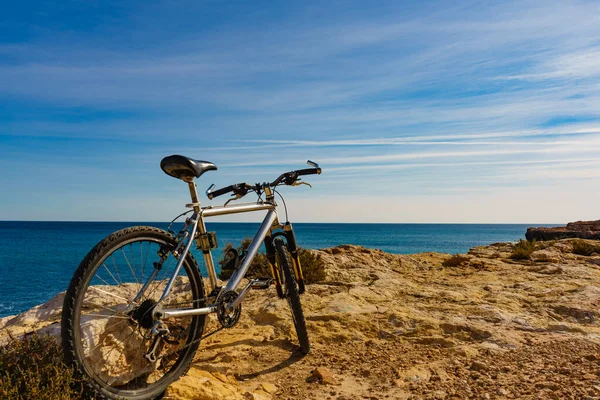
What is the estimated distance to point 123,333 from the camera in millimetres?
3979

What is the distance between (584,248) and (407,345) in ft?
38.6

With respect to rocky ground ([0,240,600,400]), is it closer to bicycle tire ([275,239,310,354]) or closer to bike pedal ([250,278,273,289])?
bicycle tire ([275,239,310,354])

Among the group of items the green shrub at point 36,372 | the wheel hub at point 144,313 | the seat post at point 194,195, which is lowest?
the green shrub at point 36,372

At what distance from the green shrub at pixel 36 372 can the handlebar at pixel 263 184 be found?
202 cm

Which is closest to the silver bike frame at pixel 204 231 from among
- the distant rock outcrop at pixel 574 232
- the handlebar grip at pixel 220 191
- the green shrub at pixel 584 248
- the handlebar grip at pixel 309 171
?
the handlebar grip at pixel 220 191

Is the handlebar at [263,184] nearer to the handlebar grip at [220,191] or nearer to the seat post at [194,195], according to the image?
the handlebar grip at [220,191]

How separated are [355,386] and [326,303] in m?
2.30

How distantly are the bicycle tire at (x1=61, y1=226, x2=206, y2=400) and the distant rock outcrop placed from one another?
30564 millimetres

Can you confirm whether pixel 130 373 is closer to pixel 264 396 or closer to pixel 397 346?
pixel 264 396

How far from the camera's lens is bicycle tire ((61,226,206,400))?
3.24 meters

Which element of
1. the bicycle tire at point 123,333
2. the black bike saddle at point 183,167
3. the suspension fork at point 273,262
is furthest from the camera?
the suspension fork at point 273,262

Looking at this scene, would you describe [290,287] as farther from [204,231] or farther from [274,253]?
[204,231]

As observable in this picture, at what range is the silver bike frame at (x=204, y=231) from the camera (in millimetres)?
3775

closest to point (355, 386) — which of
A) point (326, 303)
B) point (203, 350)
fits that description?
point (203, 350)
